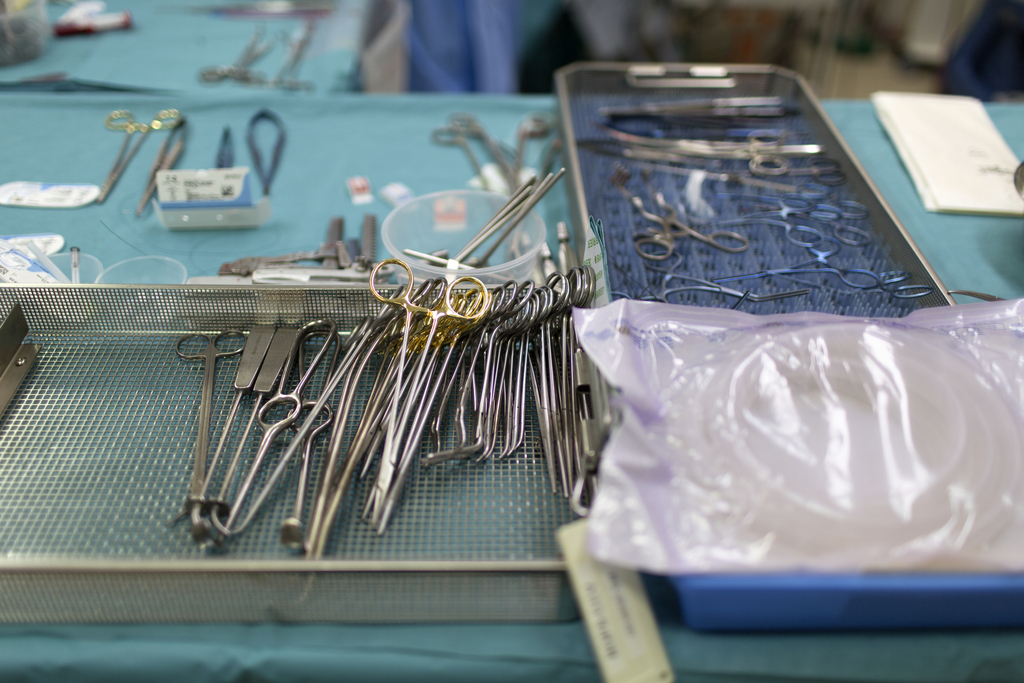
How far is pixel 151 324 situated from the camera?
36.4 inches

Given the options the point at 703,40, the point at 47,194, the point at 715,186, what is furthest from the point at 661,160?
the point at 703,40

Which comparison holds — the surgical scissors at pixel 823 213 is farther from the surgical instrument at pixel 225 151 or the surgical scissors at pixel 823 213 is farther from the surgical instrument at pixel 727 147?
the surgical instrument at pixel 225 151

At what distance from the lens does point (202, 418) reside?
2.63ft

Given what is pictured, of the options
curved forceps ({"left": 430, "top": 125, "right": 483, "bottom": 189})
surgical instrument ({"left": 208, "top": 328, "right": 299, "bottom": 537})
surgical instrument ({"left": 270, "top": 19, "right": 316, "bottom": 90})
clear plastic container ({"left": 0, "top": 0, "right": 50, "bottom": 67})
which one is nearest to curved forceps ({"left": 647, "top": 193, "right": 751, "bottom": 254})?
curved forceps ({"left": 430, "top": 125, "right": 483, "bottom": 189})

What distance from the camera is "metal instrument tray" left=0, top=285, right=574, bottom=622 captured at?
616 mm

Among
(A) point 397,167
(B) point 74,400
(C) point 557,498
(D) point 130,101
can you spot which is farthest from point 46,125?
(C) point 557,498

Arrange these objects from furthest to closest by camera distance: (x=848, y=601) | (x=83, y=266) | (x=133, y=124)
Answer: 1. (x=133, y=124)
2. (x=83, y=266)
3. (x=848, y=601)

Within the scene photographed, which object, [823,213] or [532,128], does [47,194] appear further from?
[823,213]

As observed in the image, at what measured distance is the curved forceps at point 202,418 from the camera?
67cm

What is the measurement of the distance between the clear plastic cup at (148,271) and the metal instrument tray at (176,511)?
16 centimetres

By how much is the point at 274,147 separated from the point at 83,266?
493 mm

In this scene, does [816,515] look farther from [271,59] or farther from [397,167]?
[271,59]

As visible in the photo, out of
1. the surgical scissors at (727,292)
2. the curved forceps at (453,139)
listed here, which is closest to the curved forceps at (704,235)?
the surgical scissors at (727,292)

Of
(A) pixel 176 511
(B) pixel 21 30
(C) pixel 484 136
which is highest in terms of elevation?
(B) pixel 21 30
